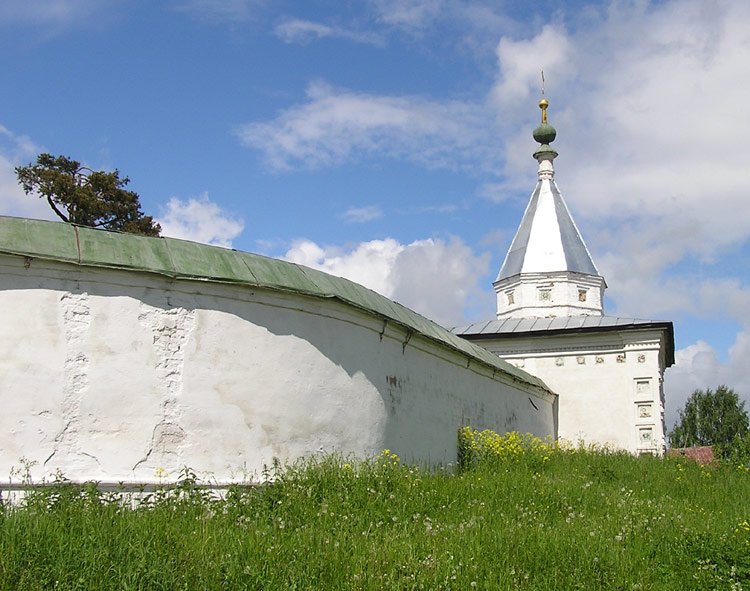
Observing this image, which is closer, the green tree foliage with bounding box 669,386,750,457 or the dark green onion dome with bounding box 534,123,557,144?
the dark green onion dome with bounding box 534,123,557,144

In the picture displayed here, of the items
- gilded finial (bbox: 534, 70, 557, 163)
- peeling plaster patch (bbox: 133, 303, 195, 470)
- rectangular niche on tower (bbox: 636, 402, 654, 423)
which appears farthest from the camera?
gilded finial (bbox: 534, 70, 557, 163)

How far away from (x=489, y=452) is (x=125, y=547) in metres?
6.95

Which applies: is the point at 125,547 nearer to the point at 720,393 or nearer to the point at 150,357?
the point at 150,357

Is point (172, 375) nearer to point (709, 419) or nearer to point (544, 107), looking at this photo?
point (544, 107)

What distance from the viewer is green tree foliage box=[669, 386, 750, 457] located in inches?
1502

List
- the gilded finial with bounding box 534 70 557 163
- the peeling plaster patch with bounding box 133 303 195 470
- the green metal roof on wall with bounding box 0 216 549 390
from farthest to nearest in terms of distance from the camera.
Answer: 1. the gilded finial with bounding box 534 70 557 163
2. the peeling plaster patch with bounding box 133 303 195 470
3. the green metal roof on wall with bounding box 0 216 549 390

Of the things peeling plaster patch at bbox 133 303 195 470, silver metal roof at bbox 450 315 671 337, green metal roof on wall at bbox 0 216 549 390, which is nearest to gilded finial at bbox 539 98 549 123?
silver metal roof at bbox 450 315 671 337

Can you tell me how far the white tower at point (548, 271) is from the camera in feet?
64.6

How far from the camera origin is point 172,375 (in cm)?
671

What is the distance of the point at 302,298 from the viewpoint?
757 cm

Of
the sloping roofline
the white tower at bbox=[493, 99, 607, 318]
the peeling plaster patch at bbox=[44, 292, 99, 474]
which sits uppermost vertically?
the white tower at bbox=[493, 99, 607, 318]

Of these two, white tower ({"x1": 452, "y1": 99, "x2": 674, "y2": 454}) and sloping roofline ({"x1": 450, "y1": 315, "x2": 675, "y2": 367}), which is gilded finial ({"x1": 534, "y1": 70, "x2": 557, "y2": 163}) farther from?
sloping roofline ({"x1": 450, "y1": 315, "x2": 675, "y2": 367})

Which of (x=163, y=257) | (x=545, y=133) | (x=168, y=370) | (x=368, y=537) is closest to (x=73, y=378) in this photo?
(x=168, y=370)

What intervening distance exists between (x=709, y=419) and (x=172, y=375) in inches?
1486
